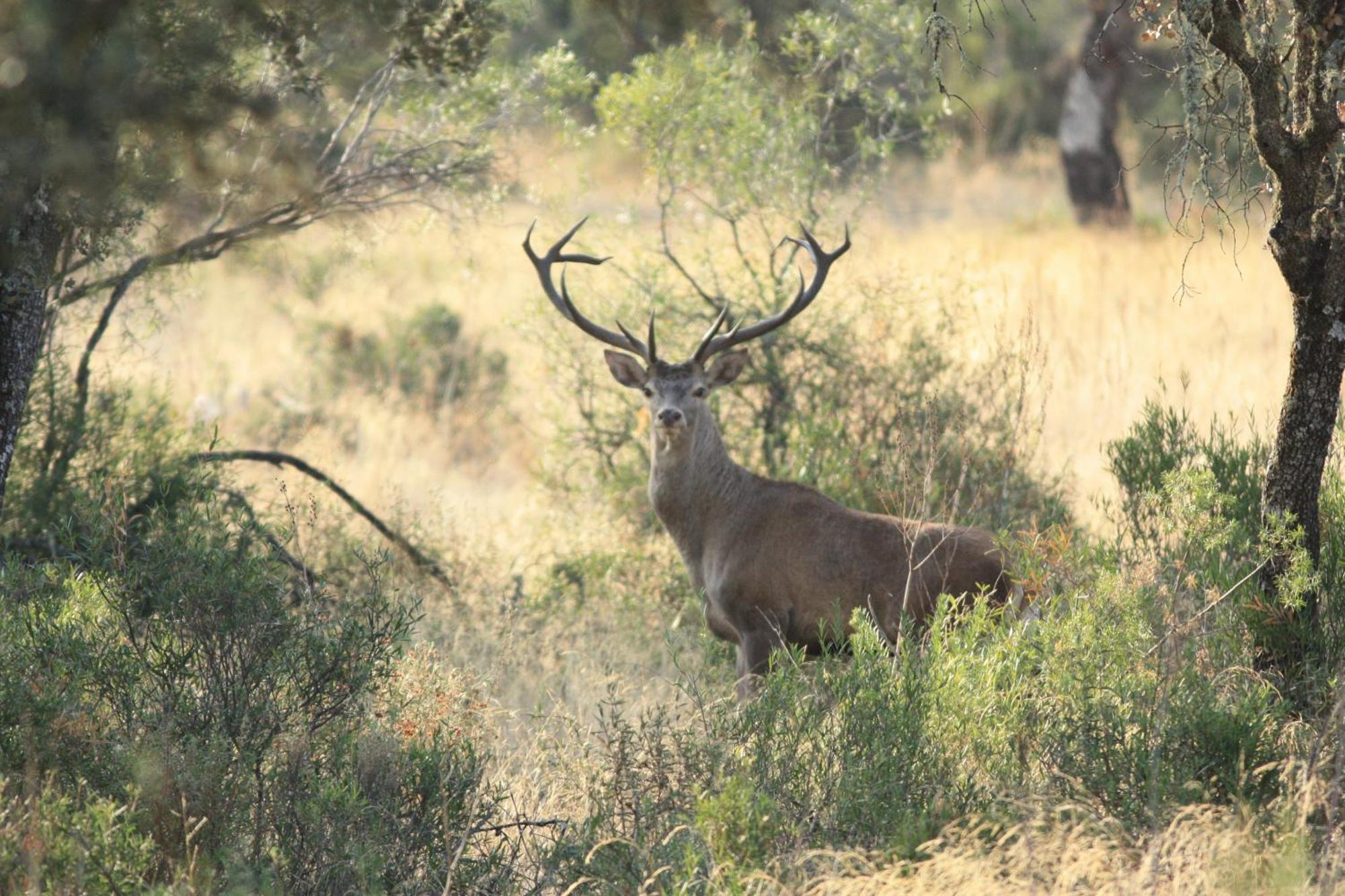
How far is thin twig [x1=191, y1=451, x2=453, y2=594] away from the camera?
9.27m

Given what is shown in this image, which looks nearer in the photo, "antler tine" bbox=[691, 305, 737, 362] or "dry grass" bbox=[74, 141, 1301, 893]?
"dry grass" bbox=[74, 141, 1301, 893]

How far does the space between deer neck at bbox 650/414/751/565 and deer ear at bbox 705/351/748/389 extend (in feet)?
0.93

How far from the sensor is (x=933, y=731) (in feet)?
18.8

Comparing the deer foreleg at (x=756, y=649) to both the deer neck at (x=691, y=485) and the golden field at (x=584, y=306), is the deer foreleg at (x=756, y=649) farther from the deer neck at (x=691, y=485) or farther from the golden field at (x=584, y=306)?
the golden field at (x=584, y=306)

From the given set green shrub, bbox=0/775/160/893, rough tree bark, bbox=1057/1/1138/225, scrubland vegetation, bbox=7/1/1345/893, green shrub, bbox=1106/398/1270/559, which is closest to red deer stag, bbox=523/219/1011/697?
scrubland vegetation, bbox=7/1/1345/893

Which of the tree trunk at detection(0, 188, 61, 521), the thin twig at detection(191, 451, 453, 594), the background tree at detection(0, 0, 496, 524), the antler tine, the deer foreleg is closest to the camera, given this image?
the background tree at detection(0, 0, 496, 524)

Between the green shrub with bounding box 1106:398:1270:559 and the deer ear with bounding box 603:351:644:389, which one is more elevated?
the deer ear with bounding box 603:351:644:389

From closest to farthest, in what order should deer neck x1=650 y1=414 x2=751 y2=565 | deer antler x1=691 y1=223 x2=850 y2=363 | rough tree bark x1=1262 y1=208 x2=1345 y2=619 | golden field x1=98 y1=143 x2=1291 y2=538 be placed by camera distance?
rough tree bark x1=1262 y1=208 x2=1345 y2=619
deer antler x1=691 y1=223 x2=850 y2=363
deer neck x1=650 y1=414 x2=751 y2=565
golden field x1=98 y1=143 x2=1291 y2=538

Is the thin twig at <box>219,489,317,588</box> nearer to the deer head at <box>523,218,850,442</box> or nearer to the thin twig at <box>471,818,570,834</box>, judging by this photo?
the thin twig at <box>471,818,570,834</box>

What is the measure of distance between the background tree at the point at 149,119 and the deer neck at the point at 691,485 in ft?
8.12

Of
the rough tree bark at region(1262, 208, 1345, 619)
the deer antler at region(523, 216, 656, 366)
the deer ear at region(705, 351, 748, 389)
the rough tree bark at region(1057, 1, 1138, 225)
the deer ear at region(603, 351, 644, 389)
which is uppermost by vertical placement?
the rough tree bark at region(1057, 1, 1138, 225)

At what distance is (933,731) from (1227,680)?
1451 mm

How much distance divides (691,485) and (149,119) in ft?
12.6

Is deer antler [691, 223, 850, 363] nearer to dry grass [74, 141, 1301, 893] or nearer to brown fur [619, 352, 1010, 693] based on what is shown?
brown fur [619, 352, 1010, 693]
